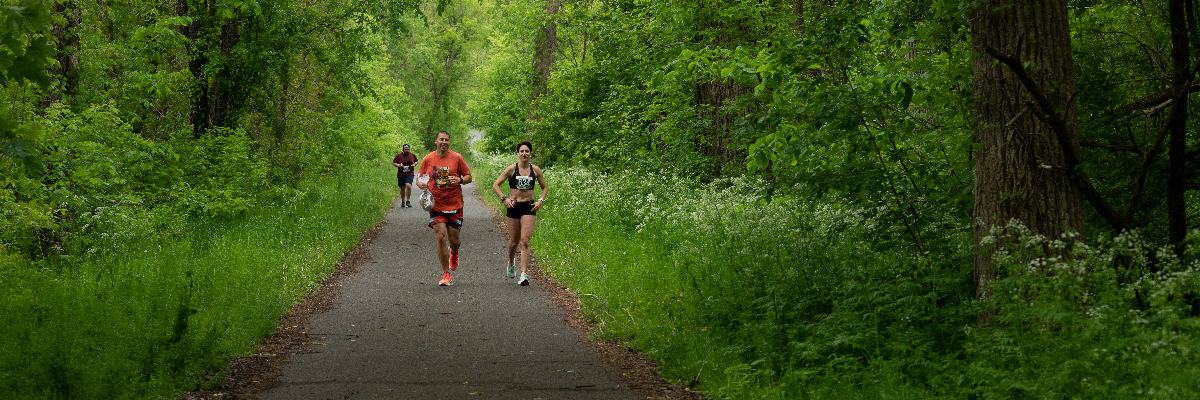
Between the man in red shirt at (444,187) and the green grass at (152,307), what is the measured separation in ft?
5.59

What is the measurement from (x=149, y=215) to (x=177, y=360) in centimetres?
723

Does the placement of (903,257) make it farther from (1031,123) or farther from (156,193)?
(156,193)

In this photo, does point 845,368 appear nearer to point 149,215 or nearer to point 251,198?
point 149,215

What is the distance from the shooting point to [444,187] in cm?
1292

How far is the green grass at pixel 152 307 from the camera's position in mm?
6629

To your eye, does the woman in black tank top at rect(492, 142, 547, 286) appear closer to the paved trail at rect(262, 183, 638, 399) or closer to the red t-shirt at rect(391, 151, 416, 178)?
the paved trail at rect(262, 183, 638, 399)

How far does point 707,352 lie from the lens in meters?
7.84

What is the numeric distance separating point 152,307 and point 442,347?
255cm

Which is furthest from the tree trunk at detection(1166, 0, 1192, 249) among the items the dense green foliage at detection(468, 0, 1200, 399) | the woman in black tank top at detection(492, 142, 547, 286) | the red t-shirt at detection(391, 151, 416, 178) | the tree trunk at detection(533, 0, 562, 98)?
the tree trunk at detection(533, 0, 562, 98)

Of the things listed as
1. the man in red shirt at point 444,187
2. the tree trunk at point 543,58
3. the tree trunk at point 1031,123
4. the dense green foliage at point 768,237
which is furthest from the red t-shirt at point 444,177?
the tree trunk at point 543,58

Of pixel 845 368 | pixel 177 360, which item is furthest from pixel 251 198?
pixel 845 368

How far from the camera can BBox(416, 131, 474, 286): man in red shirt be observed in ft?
42.4

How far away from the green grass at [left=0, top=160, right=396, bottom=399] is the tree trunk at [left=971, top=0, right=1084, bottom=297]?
576 centimetres

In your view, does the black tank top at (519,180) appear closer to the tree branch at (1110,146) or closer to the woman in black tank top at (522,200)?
the woman in black tank top at (522,200)
